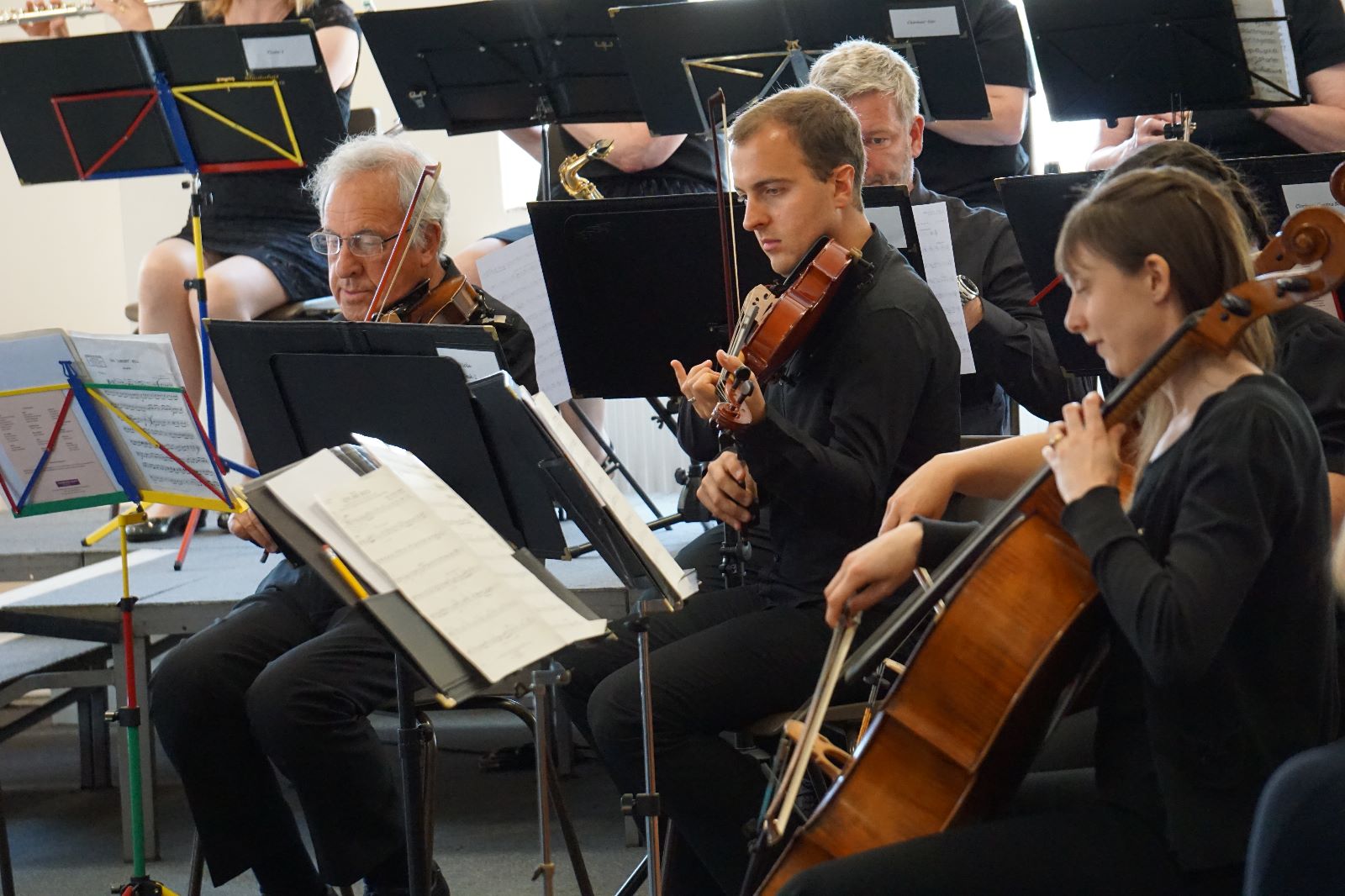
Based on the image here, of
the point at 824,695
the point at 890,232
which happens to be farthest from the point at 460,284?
the point at 824,695

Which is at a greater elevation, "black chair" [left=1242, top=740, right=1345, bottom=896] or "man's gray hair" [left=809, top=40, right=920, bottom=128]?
"man's gray hair" [left=809, top=40, right=920, bottom=128]

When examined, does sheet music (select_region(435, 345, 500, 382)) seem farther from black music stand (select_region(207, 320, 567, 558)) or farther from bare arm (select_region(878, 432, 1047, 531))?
bare arm (select_region(878, 432, 1047, 531))

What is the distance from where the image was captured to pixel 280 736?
7.52 ft

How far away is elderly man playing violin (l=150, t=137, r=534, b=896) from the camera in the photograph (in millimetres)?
2318

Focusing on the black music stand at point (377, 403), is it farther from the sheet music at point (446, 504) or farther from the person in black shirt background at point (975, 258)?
the person in black shirt background at point (975, 258)

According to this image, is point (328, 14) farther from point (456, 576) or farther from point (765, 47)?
point (456, 576)

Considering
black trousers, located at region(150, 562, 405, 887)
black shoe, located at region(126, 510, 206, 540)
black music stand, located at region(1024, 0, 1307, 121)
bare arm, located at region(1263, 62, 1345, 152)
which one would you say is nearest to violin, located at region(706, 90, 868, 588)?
black trousers, located at region(150, 562, 405, 887)

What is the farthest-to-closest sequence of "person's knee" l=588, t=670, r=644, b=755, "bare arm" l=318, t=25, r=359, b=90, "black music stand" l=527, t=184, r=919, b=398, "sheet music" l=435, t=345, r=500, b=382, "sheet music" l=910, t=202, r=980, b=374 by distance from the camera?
"bare arm" l=318, t=25, r=359, b=90
"sheet music" l=910, t=202, r=980, b=374
"black music stand" l=527, t=184, r=919, b=398
"person's knee" l=588, t=670, r=644, b=755
"sheet music" l=435, t=345, r=500, b=382

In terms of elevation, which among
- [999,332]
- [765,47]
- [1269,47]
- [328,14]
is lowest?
[999,332]

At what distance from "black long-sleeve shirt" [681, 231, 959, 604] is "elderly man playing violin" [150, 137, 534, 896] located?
2.22ft

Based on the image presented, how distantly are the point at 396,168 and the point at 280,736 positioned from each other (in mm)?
1129

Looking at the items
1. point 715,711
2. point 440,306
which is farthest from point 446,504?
point 440,306

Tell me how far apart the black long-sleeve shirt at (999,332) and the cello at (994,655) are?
133 centimetres

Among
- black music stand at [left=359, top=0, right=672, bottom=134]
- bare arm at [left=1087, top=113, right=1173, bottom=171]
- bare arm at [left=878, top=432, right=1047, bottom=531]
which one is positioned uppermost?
black music stand at [left=359, top=0, right=672, bottom=134]
